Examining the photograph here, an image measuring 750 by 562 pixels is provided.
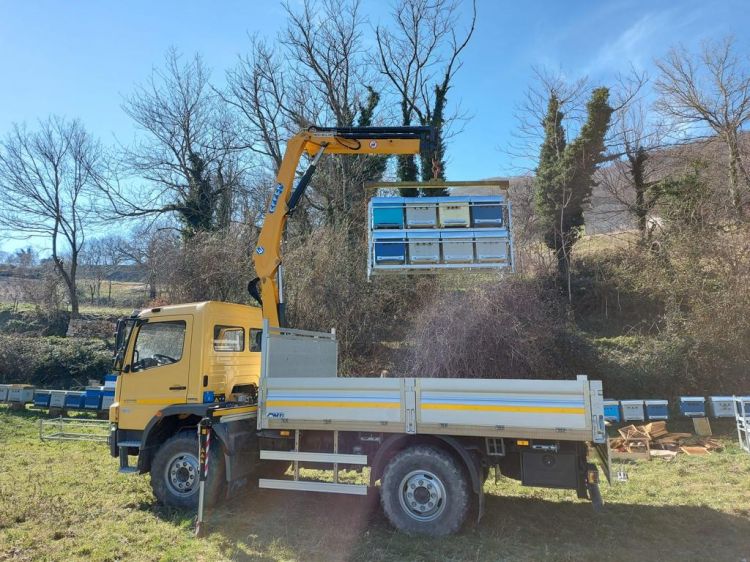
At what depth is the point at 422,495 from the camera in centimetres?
531

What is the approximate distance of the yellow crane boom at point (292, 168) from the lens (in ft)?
24.0

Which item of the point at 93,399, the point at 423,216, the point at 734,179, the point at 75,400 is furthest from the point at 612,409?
the point at 75,400

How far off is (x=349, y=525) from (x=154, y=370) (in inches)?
128

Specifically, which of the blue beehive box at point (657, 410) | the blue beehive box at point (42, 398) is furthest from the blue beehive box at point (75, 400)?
the blue beehive box at point (657, 410)

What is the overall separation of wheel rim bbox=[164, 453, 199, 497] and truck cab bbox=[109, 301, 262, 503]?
12 millimetres

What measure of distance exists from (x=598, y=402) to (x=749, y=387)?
11583 millimetres

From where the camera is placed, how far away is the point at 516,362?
504 inches

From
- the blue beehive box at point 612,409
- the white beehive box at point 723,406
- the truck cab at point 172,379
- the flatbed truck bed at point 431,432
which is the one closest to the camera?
the flatbed truck bed at point 431,432

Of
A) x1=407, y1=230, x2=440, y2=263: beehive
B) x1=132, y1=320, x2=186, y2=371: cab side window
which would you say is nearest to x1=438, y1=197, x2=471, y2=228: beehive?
x1=407, y1=230, x2=440, y2=263: beehive

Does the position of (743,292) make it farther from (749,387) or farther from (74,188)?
(74,188)

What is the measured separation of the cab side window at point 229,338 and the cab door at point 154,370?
1.22ft

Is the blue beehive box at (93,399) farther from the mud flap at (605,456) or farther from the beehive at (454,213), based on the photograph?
the mud flap at (605,456)

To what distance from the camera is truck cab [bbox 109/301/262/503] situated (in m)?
6.30

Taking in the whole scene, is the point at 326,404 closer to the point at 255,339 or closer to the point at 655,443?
the point at 255,339
